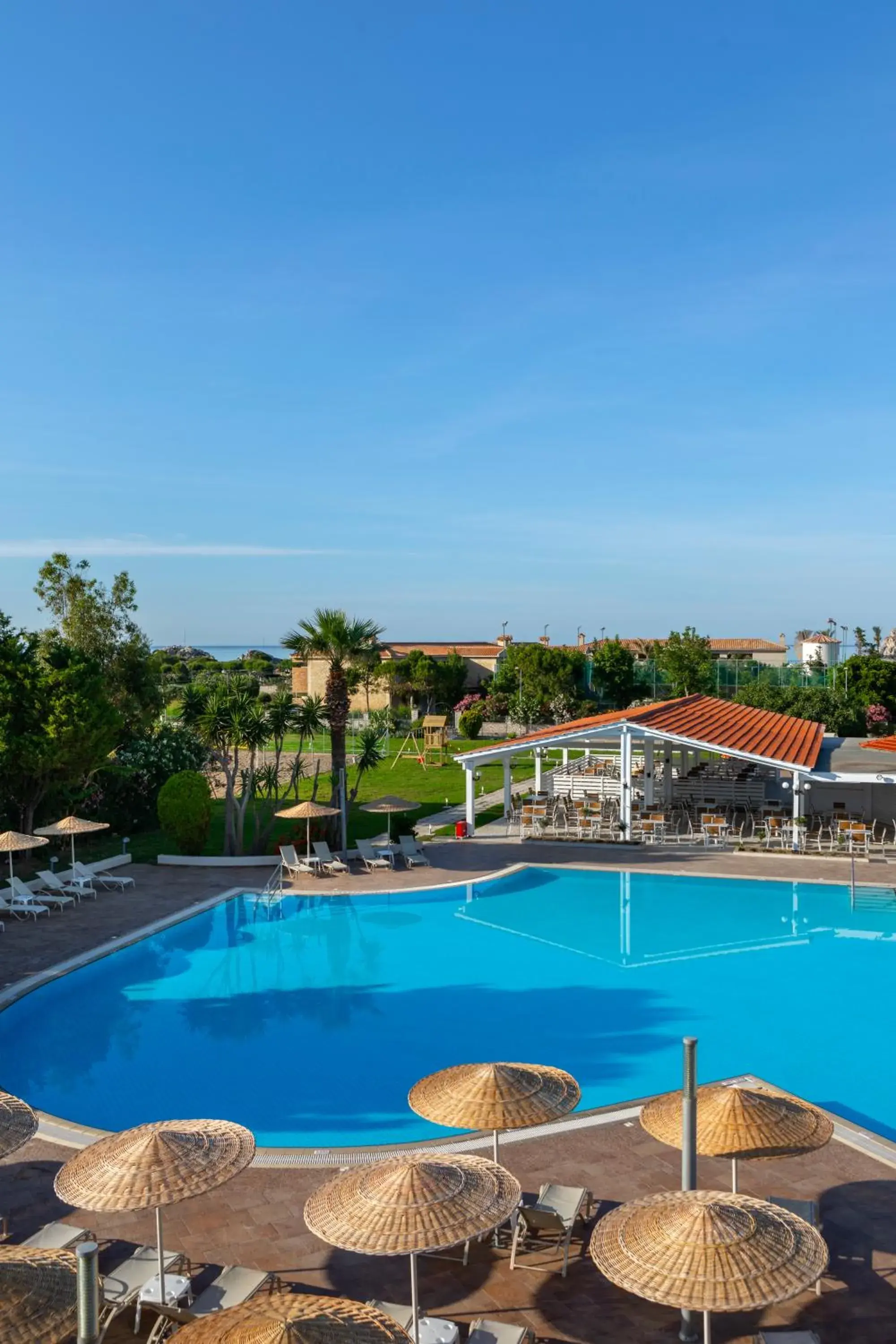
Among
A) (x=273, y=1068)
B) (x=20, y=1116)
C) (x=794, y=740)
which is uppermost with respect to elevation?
(x=794, y=740)

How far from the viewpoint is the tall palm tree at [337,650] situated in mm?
23828

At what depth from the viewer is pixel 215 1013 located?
1547cm

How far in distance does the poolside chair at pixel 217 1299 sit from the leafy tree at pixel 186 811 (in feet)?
56.3

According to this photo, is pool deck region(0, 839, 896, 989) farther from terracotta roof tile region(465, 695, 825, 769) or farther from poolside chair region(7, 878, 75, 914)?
terracotta roof tile region(465, 695, 825, 769)

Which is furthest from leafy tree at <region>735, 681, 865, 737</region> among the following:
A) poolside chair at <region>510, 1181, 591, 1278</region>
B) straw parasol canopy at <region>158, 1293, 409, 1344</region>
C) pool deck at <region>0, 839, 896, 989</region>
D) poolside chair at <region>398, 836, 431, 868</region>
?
straw parasol canopy at <region>158, 1293, 409, 1344</region>

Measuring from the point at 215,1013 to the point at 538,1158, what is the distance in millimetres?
6932

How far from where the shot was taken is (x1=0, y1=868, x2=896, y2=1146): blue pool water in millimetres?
12430

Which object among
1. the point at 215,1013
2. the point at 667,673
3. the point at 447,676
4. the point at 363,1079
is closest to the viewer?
the point at 363,1079

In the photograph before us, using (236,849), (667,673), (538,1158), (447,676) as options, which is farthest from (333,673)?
(447,676)

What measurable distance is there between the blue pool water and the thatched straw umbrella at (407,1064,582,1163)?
2.87 meters

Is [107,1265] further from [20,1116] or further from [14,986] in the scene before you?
[14,986]

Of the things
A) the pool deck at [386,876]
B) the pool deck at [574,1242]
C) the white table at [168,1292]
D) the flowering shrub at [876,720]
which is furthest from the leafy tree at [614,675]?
the white table at [168,1292]

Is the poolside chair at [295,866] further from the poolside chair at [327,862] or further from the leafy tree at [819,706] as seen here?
the leafy tree at [819,706]

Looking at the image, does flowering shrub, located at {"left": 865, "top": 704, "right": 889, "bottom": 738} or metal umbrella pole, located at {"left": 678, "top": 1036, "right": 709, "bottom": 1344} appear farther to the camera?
flowering shrub, located at {"left": 865, "top": 704, "right": 889, "bottom": 738}
